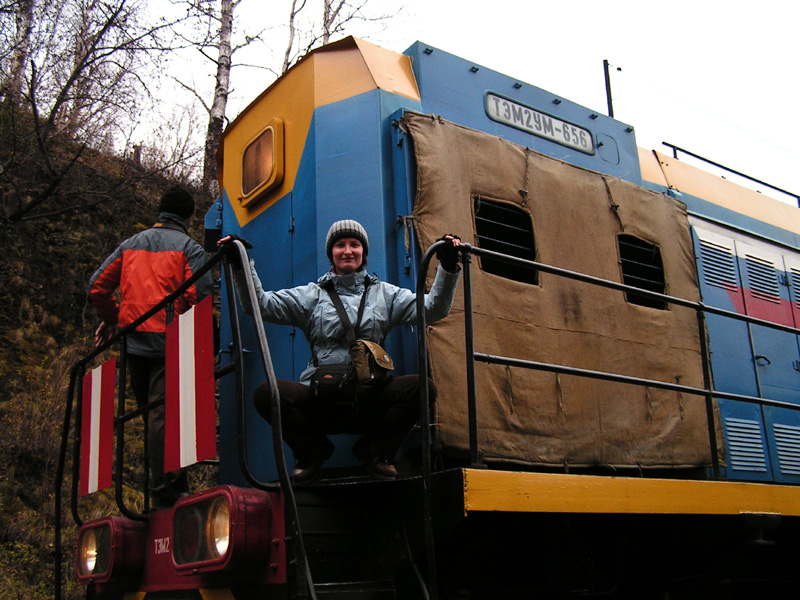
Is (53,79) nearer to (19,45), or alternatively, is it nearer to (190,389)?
(19,45)

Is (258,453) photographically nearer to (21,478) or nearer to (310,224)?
(310,224)

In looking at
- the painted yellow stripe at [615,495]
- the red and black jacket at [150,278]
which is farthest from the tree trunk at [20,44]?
the painted yellow stripe at [615,495]

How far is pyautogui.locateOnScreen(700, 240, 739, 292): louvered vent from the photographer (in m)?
4.83

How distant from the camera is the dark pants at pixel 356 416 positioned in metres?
2.67

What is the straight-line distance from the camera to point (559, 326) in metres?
3.62

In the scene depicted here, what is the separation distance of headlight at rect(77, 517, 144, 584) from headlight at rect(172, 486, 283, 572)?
536 mm

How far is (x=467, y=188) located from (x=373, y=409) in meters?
1.30

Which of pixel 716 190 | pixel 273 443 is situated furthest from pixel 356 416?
pixel 716 190

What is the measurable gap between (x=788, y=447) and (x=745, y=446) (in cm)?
51

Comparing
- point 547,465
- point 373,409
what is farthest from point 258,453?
point 547,465

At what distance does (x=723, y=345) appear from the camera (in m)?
4.59

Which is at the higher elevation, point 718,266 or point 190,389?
point 718,266

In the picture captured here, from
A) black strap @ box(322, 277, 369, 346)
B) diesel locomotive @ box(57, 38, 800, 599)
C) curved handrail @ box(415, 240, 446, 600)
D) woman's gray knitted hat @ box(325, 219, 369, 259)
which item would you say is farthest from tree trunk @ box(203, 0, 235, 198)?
curved handrail @ box(415, 240, 446, 600)

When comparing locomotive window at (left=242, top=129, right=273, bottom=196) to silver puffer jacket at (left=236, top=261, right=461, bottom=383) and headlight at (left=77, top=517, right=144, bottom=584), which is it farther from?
headlight at (left=77, top=517, right=144, bottom=584)
